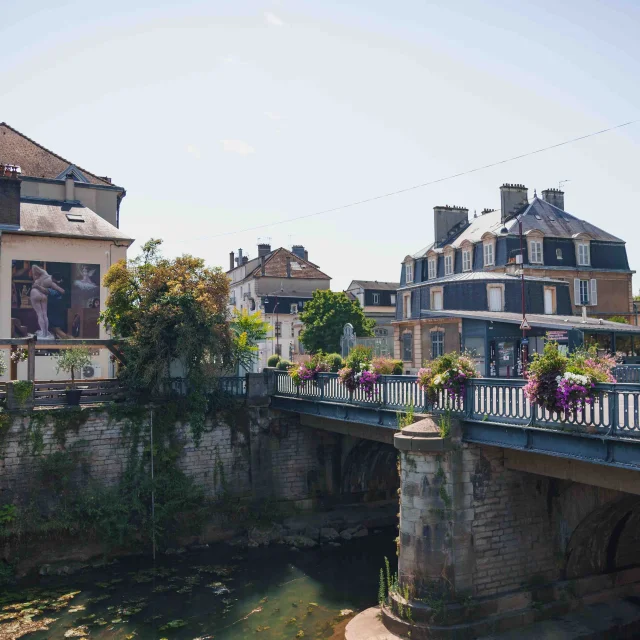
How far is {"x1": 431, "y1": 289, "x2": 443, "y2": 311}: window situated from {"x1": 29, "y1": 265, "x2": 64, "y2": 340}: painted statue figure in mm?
21921

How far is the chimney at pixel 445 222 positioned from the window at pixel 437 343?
11082 millimetres

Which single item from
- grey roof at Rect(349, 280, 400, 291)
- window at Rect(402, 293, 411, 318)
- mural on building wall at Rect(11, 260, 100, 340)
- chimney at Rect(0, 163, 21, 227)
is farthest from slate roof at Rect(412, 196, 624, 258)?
chimney at Rect(0, 163, 21, 227)

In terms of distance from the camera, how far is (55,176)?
33.8 meters

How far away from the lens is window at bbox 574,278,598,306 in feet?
136

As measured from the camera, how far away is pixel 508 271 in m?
38.8

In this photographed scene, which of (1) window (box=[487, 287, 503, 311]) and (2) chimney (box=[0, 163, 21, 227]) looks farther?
(1) window (box=[487, 287, 503, 311])

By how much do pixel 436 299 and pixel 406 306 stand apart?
4.51 m

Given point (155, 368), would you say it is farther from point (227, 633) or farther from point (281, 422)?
point (227, 633)

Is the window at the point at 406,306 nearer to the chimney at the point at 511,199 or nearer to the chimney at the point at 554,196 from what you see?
the chimney at the point at 511,199

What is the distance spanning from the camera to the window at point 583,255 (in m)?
41.9

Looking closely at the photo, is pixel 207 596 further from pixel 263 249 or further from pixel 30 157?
pixel 263 249

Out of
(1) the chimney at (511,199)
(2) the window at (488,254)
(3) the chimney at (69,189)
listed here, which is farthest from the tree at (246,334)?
(1) the chimney at (511,199)

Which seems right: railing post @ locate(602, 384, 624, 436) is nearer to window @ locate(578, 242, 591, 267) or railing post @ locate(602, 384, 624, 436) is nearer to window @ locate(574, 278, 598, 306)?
window @ locate(574, 278, 598, 306)

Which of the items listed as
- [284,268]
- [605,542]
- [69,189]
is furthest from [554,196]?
[605,542]
